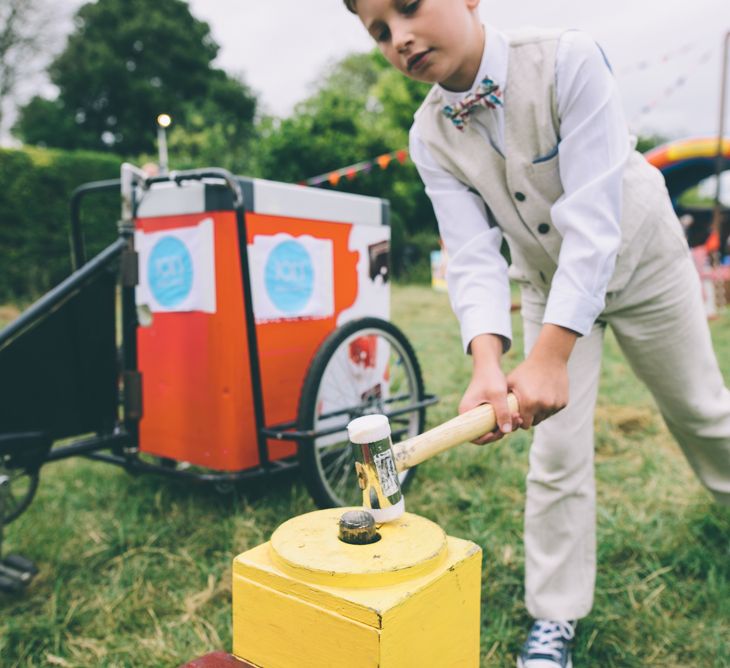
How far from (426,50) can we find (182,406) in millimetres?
1474

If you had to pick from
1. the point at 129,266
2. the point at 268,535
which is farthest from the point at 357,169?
the point at 268,535

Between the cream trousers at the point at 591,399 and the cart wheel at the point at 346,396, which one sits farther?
the cart wheel at the point at 346,396

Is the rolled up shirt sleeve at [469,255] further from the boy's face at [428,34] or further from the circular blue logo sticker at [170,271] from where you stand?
the circular blue logo sticker at [170,271]

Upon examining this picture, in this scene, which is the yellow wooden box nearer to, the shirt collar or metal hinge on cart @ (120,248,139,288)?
the shirt collar

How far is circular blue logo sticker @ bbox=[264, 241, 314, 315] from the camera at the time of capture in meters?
2.27

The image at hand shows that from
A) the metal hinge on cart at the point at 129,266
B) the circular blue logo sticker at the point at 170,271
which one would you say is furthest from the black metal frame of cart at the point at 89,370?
the circular blue logo sticker at the point at 170,271

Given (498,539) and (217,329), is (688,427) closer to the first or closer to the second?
(498,539)

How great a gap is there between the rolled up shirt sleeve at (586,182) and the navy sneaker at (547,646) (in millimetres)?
686

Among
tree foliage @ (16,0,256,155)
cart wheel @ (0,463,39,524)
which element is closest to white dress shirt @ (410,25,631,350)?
cart wheel @ (0,463,39,524)

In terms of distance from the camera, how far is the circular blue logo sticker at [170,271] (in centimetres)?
224

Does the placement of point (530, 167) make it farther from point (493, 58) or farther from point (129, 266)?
point (129, 266)

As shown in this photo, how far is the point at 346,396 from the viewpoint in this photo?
8.04 ft

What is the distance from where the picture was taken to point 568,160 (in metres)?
1.34

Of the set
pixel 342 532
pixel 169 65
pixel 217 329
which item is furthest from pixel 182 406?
pixel 169 65
